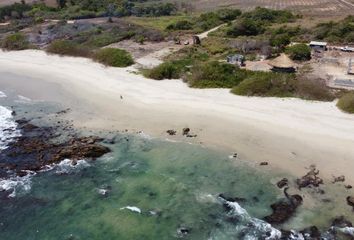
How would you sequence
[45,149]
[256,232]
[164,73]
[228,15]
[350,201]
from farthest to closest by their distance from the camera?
[228,15] → [164,73] → [45,149] → [350,201] → [256,232]

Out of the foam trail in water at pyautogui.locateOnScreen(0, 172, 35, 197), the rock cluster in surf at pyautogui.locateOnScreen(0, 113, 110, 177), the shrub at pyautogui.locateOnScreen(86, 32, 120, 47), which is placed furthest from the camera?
the shrub at pyautogui.locateOnScreen(86, 32, 120, 47)

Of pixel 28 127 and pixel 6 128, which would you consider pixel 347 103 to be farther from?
pixel 6 128

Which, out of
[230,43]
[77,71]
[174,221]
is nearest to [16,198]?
[174,221]

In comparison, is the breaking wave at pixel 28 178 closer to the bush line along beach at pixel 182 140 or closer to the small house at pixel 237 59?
the bush line along beach at pixel 182 140

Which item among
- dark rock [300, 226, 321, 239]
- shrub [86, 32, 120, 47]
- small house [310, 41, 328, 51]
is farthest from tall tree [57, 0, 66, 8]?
dark rock [300, 226, 321, 239]

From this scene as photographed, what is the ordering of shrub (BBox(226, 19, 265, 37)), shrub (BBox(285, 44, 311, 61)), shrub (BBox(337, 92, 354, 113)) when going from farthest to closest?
shrub (BBox(226, 19, 265, 37))
shrub (BBox(285, 44, 311, 61))
shrub (BBox(337, 92, 354, 113))

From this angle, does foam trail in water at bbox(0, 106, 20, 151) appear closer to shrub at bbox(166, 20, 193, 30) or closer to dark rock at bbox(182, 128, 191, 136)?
dark rock at bbox(182, 128, 191, 136)

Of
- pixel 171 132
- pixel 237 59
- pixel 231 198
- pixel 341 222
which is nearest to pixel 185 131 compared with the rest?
pixel 171 132
